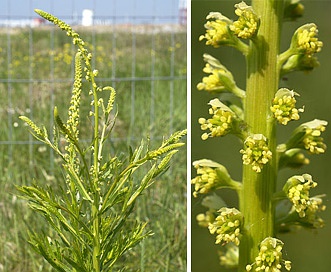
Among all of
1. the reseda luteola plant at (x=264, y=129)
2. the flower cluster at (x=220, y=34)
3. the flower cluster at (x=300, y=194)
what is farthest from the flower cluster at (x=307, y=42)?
the flower cluster at (x=300, y=194)

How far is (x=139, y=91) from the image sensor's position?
3828 millimetres

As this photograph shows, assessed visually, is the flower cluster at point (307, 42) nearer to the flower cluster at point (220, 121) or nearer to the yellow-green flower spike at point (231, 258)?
the flower cluster at point (220, 121)

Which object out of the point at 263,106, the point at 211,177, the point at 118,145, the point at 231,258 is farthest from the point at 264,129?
the point at 118,145

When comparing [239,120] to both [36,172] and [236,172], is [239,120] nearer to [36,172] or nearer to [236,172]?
[236,172]

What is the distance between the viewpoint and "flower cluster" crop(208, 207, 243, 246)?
1055 mm

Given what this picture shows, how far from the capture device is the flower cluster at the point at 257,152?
1.00 m

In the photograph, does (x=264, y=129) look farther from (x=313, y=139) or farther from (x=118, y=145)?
(x=118, y=145)

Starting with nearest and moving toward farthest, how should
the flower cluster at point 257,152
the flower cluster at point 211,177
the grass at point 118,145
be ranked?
the flower cluster at point 257,152, the flower cluster at point 211,177, the grass at point 118,145

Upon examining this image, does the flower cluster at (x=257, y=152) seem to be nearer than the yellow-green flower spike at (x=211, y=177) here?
Yes

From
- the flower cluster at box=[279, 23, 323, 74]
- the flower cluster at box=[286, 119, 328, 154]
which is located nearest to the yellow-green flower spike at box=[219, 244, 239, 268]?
the flower cluster at box=[286, 119, 328, 154]

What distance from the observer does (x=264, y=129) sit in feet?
3.45

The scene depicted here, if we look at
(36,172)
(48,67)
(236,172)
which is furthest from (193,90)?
(48,67)

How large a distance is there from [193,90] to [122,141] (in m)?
0.72

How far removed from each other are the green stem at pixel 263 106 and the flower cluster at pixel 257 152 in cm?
4
